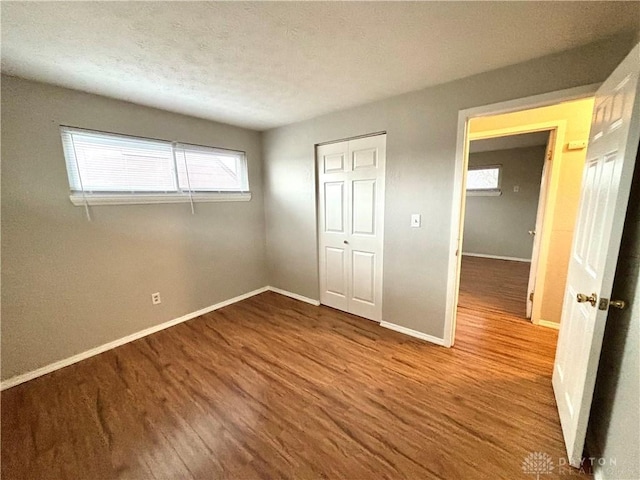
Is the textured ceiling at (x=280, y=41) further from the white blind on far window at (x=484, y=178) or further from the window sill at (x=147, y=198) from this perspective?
the white blind on far window at (x=484, y=178)

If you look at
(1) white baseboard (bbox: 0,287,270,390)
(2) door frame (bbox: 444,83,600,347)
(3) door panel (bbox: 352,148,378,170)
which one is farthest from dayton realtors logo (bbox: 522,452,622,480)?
(1) white baseboard (bbox: 0,287,270,390)

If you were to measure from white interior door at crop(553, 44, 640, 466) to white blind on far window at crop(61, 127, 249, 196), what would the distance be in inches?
131

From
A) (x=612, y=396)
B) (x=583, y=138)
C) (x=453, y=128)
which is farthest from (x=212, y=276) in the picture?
(x=583, y=138)

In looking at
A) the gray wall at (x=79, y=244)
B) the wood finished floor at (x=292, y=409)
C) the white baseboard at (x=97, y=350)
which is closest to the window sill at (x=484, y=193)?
the wood finished floor at (x=292, y=409)

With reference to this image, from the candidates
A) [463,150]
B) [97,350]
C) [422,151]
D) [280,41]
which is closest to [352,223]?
[422,151]

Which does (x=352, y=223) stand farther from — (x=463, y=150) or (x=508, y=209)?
(x=508, y=209)

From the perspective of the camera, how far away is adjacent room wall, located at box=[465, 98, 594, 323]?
2.42 m

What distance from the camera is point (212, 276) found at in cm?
317

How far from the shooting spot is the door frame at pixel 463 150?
1652 mm

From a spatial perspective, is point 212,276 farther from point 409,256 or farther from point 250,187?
point 409,256

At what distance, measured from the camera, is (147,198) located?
2543 mm

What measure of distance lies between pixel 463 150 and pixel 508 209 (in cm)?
450

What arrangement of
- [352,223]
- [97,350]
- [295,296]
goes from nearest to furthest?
[97,350] < [352,223] < [295,296]

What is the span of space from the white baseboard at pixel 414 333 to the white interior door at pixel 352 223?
0.15m
